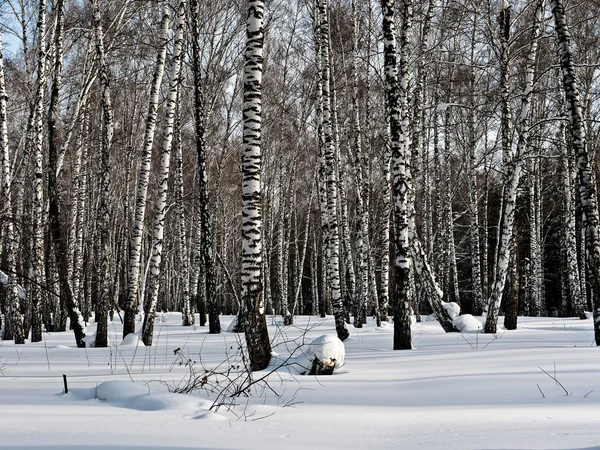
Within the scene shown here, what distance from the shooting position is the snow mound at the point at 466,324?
12749mm

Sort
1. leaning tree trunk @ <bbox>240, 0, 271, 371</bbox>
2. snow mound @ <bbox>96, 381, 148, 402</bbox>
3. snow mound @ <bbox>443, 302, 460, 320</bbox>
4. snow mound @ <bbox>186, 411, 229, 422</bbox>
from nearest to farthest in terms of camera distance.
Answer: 1. snow mound @ <bbox>186, 411, 229, 422</bbox>
2. snow mound @ <bbox>96, 381, 148, 402</bbox>
3. leaning tree trunk @ <bbox>240, 0, 271, 371</bbox>
4. snow mound @ <bbox>443, 302, 460, 320</bbox>

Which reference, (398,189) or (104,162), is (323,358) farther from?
(104,162)

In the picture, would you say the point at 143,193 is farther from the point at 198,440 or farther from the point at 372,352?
the point at 198,440

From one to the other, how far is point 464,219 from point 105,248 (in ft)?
105

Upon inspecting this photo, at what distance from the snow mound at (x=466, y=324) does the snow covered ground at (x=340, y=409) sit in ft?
17.8

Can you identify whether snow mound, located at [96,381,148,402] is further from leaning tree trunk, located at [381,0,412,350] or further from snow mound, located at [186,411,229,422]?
leaning tree trunk, located at [381,0,412,350]

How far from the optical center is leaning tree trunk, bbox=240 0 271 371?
21.5 ft

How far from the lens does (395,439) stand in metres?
→ 3.52

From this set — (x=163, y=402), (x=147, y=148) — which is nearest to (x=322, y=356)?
(x=163, y=402)

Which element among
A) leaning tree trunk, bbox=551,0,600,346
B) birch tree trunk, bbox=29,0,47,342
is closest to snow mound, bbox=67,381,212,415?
leaning tree trunk, bbox=551,0,600,346

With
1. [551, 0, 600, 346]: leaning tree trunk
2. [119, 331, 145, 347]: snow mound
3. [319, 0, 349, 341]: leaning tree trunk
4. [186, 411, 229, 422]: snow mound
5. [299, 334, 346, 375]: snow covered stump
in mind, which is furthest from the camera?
Result: [319, 0, 349, 341]: leaning tree trunk

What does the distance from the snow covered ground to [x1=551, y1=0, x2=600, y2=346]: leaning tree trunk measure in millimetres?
1601

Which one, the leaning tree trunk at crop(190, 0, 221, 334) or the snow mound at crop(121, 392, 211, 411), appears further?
the leaning tree trunk at crop(190, 0, 221, 334)

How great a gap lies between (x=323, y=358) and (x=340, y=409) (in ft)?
6.17
